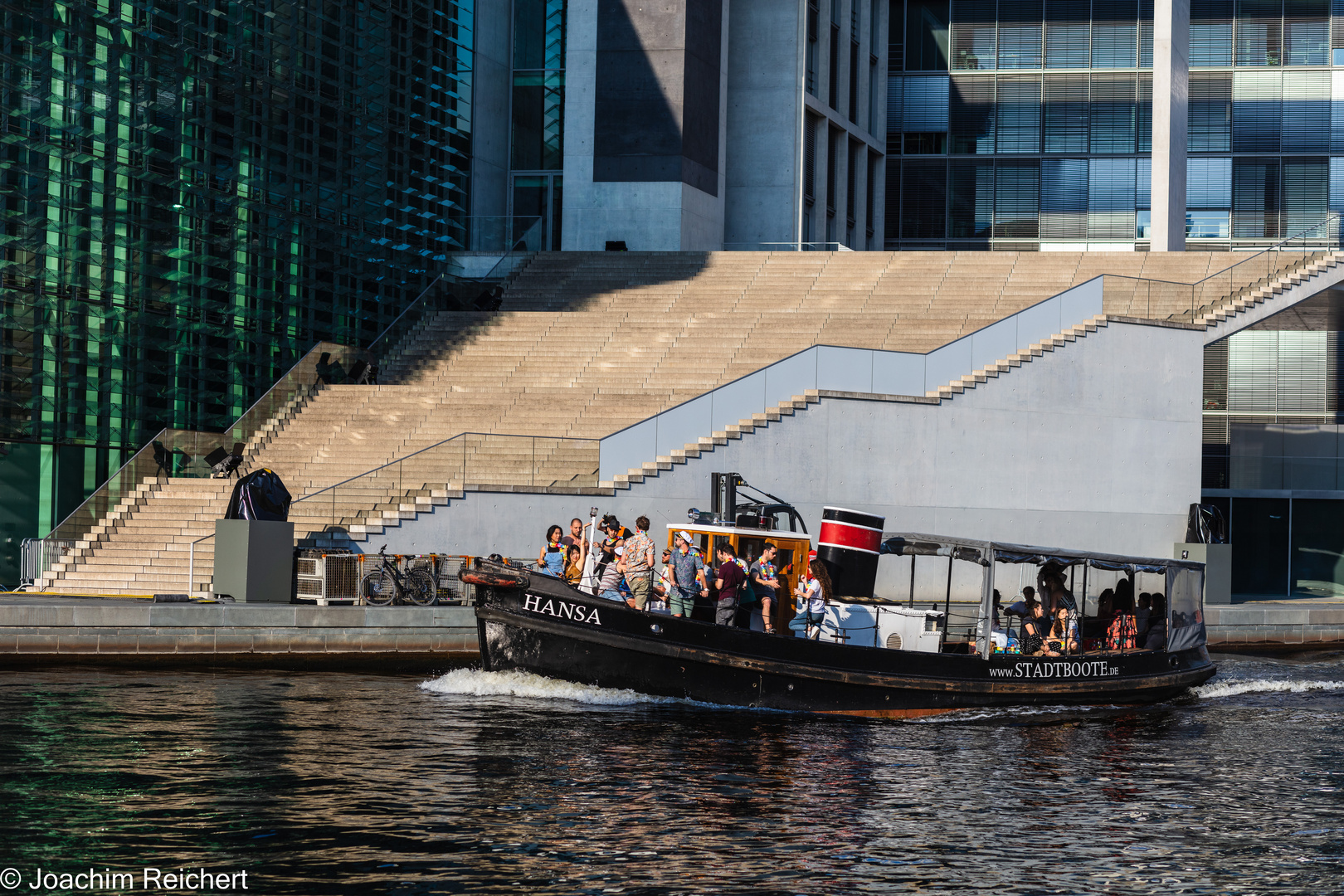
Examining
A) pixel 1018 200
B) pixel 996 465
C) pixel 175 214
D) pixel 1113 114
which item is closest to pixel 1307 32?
pixel 1113 114

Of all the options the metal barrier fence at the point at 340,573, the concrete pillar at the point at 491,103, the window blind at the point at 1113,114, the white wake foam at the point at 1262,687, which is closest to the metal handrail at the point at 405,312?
the concrete pillar at the point at 491,103

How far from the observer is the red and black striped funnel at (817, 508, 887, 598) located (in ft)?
77.8

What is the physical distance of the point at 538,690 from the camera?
20.2 meters

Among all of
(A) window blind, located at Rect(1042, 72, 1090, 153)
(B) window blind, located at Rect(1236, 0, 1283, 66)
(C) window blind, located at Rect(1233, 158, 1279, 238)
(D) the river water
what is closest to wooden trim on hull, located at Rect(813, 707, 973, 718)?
(D) the river water

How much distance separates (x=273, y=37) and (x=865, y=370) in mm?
16705

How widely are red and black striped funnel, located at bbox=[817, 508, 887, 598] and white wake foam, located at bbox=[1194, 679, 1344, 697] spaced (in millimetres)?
5040

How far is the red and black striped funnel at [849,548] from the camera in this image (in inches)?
934

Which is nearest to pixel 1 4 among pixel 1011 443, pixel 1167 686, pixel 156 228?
pixel 156 228

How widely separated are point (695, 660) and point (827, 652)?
1644 millimetres

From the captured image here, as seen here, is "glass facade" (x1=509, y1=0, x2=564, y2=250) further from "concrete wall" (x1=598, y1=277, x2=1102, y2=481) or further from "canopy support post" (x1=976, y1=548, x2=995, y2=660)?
"canopy support post" (x1=976, y1=548, x2=995, y2=660)

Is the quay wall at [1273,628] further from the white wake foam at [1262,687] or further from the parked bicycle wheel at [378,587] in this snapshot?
the parked bicycle wheel at [378,587]

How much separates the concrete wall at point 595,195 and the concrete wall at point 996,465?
2032cm

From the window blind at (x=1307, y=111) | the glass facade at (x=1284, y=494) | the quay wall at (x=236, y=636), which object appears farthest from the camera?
the window blind at (x=1307, y=111)

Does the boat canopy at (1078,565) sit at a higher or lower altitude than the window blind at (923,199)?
lower
